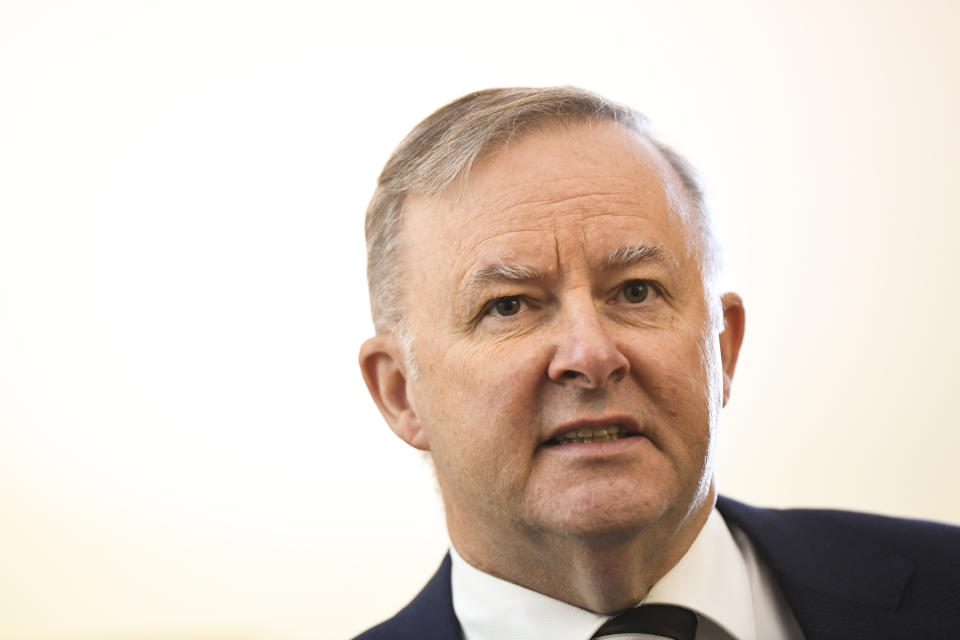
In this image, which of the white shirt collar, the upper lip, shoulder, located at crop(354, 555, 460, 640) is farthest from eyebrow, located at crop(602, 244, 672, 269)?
shoulder, located at crop(354, 555, 460, 640)

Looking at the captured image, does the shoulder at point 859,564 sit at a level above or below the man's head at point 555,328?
below

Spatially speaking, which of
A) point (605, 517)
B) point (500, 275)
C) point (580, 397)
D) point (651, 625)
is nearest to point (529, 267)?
point (500, 275)

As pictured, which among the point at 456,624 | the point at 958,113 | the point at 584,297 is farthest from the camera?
the point at 958,113

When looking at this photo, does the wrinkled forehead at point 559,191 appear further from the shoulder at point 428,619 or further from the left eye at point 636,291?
the shoulder at point 428,619

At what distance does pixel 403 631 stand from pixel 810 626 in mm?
870

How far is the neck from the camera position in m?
1.78

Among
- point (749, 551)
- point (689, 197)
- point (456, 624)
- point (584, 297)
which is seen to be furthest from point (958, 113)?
point (456, 624)

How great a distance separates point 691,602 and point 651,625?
10 cm

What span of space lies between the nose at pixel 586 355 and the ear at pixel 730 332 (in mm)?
481

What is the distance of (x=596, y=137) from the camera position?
201cm

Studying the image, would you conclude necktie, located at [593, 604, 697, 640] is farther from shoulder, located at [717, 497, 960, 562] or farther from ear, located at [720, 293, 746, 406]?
ear, located at [720, 293, 746, 406]

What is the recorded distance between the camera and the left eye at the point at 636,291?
1872 mm

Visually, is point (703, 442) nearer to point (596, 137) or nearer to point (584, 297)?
point (584, 297)

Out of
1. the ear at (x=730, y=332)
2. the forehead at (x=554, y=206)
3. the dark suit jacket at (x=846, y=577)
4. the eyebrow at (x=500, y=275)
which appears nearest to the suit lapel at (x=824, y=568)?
the dark suit jacket at (x=846, y=577)
